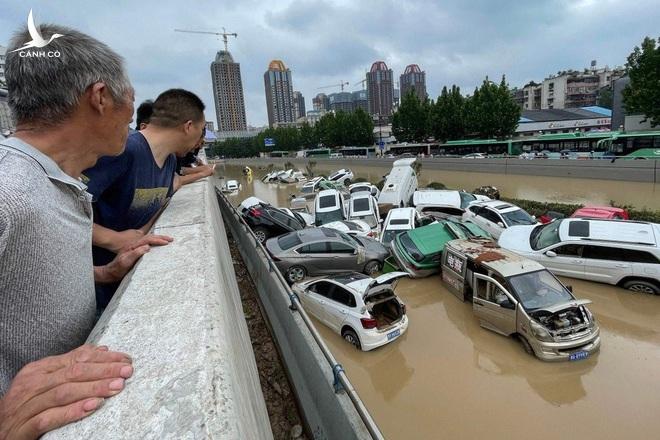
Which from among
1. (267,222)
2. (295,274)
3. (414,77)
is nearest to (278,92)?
(414,77)

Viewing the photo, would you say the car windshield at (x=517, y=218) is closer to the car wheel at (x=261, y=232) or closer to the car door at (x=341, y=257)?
the car door at (x=341, y=257)

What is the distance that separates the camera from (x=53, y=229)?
44.0 inches

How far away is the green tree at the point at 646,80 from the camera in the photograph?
26094 millimetres

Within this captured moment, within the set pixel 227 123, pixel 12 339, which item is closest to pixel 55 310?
pixel 12 339

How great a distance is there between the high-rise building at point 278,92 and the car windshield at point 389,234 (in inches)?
6566

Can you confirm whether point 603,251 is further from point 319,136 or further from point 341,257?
point 319,136

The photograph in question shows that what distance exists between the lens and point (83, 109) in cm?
131

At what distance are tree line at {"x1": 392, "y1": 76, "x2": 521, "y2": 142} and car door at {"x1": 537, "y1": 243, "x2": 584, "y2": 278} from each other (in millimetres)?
39486

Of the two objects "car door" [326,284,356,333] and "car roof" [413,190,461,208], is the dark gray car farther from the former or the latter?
"car roof" [413,190,461,208]

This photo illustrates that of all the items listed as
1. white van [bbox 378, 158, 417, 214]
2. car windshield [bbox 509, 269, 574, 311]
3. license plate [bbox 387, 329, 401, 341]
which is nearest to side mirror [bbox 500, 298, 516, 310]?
car windshield [bbox 509, 269, 574, 311]

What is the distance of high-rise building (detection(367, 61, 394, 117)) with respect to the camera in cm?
16088

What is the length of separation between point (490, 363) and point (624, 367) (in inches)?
85.5

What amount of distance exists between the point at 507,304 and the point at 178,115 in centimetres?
640

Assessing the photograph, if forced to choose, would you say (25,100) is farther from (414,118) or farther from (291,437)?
(414,118)
